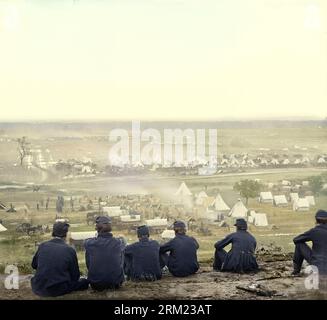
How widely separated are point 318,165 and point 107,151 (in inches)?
71.0

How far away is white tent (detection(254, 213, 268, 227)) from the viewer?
5.70 metres

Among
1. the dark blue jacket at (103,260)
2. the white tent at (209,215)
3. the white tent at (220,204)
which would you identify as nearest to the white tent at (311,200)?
the white tent at (220,204)

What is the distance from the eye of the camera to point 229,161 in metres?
5.70

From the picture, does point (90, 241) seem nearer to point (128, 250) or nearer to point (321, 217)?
point (128, 250)

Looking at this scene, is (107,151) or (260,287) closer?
(260,287)

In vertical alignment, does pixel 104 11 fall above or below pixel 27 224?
above

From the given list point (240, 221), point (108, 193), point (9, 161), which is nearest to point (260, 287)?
point (240, 221)

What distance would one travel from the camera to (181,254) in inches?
216

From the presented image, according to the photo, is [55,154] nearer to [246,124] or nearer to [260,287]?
[246,124]

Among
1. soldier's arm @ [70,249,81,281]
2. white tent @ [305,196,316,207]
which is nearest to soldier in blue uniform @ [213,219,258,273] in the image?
white tent @ [305,196,316,207]

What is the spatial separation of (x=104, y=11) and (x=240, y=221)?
2.07 meters

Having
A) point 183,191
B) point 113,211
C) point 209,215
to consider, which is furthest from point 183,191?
point 113,211

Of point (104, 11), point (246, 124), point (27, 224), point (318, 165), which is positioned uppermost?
point (104, 11)

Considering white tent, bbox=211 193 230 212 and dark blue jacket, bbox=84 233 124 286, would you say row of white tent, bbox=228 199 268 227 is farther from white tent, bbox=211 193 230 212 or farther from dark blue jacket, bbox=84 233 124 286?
dark blue jacket, bbox=84 233 124 286
